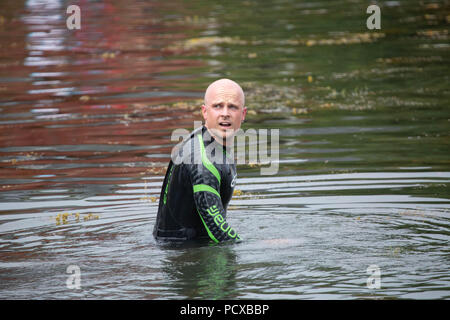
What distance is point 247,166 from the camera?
477 inches

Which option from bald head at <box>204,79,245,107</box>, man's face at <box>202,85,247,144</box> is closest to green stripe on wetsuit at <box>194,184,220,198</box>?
man's face at <box>202,85,247,144</box>

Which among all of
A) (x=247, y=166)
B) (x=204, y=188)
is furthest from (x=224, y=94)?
(x=247, y=166)

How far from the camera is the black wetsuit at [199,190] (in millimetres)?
7586

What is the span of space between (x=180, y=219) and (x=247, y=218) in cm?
150

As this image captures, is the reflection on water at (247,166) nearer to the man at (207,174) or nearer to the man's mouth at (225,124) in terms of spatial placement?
the man at (207,174)

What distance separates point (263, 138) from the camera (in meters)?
13.8

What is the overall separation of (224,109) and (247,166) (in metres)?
4.63

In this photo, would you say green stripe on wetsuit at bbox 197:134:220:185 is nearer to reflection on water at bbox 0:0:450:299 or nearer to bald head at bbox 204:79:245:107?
bald head at bbox 204:79:245:107

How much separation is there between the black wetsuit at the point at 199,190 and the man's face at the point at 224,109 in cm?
16

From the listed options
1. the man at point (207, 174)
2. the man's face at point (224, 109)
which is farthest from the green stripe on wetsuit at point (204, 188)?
the man's face at point (224, 109)

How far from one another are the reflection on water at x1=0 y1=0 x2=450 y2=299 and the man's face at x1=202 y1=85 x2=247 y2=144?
1063 mm

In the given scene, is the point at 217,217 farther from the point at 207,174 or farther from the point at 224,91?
the point at 224,91

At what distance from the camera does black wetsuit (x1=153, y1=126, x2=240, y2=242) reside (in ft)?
24.9
